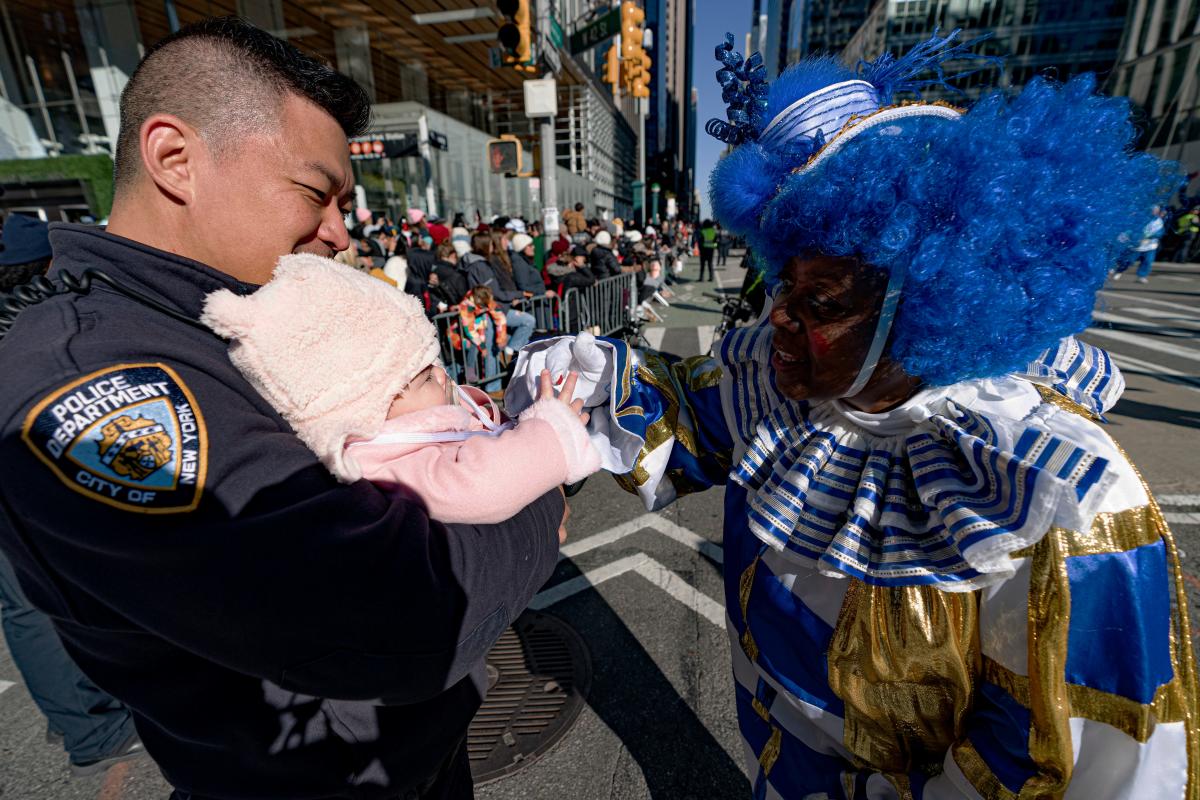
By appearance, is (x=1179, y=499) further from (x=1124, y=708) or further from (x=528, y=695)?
(x=528, y=695)

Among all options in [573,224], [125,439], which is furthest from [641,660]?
[573,224]

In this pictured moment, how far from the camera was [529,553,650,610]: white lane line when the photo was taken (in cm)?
324

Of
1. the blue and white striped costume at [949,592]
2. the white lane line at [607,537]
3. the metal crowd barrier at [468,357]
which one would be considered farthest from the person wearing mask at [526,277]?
the blue and white striped costume at [949,592]

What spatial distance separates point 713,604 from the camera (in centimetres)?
313

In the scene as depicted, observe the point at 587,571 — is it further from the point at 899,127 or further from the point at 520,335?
the point at 520,335

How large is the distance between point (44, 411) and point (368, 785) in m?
0.86

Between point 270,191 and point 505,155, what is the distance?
366 inches

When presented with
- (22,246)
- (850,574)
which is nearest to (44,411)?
(850,574)

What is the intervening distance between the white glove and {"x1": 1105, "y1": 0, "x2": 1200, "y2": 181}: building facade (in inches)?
1451

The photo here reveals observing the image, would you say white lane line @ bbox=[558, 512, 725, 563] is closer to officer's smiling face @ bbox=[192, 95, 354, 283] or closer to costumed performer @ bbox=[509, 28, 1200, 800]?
costumed performer @ bbox=[509, 28, 1200, 800]

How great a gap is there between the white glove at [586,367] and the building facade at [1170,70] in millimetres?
36848

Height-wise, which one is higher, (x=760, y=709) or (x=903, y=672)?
(x=903, y=672)

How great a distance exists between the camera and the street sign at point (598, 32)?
9812 mm

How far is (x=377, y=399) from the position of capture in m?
0.96
